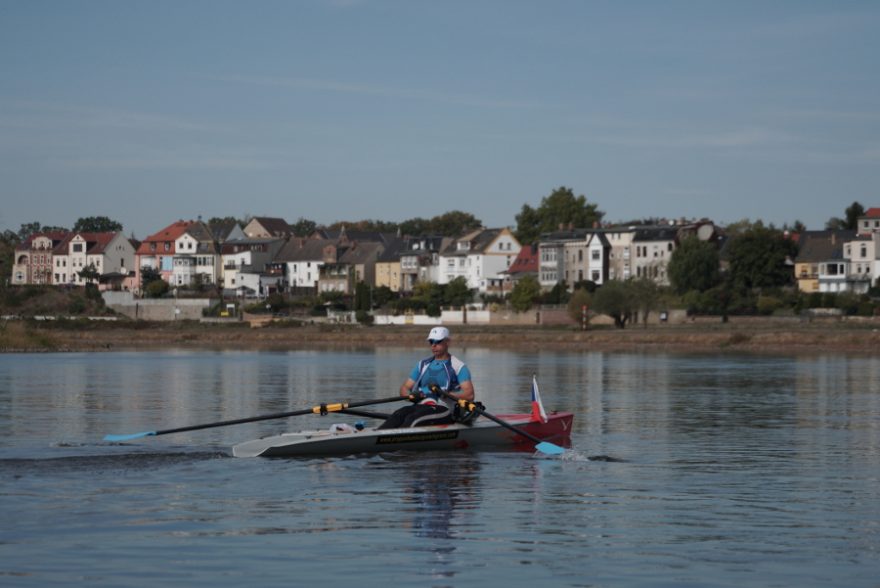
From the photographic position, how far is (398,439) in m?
18.0

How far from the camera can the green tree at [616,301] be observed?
90250 mm

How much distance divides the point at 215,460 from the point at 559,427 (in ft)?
19.2

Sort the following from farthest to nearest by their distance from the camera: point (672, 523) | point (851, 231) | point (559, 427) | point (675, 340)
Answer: point (851, 231) < point (675, 340) < point (559, 427) < point (672, 523)

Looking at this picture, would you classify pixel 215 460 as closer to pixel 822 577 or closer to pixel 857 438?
pixel 822 577

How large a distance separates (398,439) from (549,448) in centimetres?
233

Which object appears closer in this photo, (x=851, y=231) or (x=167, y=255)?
(x=851, y=231)

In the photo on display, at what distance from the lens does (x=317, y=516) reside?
13414mm

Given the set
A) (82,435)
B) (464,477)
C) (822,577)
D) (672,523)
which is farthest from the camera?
(82,435)

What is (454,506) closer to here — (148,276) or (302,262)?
(302,262)

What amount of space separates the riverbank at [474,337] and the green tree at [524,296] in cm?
751

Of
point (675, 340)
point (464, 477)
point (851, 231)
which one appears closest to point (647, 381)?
point (464, 477)

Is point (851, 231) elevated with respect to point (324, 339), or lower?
elevated

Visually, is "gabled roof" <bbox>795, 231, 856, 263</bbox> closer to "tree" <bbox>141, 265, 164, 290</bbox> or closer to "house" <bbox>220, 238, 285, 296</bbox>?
"house" <bbox>220, 238, 285, 296</bbox>

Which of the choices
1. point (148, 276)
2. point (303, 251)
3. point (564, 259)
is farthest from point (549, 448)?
point (148, 276)
